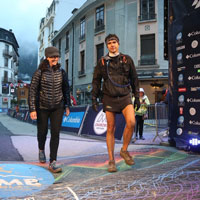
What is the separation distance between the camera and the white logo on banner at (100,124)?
7559mm

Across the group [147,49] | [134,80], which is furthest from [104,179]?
[147,49]

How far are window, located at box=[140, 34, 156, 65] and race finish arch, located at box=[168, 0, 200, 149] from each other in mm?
14450

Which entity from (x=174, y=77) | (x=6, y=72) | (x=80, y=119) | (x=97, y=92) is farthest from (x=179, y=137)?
(x=6, y=72)

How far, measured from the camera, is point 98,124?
7.91 metres

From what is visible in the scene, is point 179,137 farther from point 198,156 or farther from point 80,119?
point 80,119

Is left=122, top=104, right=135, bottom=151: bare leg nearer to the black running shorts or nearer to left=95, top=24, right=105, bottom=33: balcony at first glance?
the black running shorts

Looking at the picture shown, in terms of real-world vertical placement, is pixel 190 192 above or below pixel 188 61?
below

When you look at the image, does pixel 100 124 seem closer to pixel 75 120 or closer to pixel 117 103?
pixel 75 120

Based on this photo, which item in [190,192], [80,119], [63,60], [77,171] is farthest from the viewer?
[63,60]

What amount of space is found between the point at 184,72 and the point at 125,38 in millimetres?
16591

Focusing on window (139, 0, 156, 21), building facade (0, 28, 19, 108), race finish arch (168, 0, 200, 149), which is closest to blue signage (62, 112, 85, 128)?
race finish arch (168, 0, 200, 149)

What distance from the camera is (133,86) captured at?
378cm

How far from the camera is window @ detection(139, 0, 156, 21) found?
2006 cm

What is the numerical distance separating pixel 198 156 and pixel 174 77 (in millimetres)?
1911
